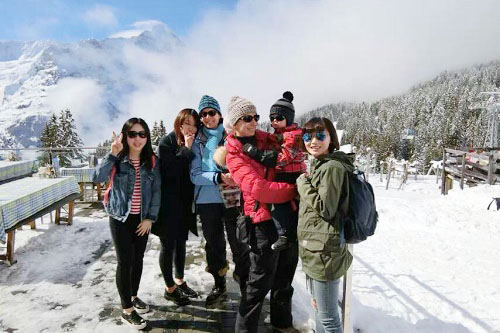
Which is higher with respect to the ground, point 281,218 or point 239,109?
point 239,109

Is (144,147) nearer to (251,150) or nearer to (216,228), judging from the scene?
(216,228)

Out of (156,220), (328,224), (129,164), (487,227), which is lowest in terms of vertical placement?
(487,227)

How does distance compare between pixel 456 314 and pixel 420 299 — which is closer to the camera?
pixel 456 314

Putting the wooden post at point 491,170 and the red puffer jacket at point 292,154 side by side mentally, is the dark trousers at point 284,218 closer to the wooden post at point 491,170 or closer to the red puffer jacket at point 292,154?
the red puffer jacket at point 292,154

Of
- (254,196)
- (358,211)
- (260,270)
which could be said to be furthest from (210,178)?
(358,211)

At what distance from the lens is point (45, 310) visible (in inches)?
134

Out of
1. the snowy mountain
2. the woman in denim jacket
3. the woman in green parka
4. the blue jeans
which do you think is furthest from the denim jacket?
the snowy mountain

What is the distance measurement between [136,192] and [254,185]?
55.4 inches

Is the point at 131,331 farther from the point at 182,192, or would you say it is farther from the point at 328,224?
the point at 328,224

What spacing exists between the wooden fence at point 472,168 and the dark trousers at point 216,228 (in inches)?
475

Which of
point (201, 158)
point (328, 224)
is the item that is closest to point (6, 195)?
point (201, 158)

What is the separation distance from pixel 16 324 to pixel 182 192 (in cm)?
211

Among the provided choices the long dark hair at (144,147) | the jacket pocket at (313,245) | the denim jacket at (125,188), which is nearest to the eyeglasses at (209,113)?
the long dark hair at (144,147)

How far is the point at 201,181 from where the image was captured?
3.11 metres
